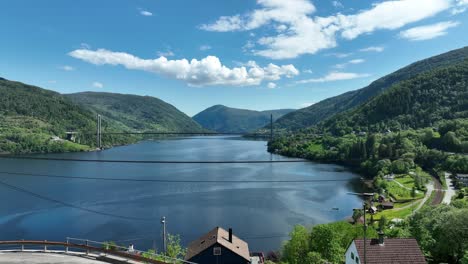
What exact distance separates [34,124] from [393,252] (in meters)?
176

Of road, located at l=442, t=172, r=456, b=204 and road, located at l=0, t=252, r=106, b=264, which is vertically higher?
road, located at l=0, t=252, r=106, b=264

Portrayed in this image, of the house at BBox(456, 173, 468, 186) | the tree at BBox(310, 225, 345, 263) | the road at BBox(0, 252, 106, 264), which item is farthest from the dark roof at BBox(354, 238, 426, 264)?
the house at BBox(456, 173, 468, 186)

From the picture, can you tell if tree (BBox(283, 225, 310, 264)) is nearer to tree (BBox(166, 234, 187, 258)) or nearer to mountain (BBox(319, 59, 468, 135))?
tree (BBox(166, 234, 187, 258))

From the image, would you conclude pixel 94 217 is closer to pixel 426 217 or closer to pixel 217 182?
pixel 217 182

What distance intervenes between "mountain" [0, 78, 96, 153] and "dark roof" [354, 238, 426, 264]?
137747 mm

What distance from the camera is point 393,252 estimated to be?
17.3 meters

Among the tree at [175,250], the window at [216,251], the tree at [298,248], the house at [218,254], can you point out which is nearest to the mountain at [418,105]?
the tree at [175,250]

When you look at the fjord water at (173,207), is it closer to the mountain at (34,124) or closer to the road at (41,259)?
the road at (41,259)

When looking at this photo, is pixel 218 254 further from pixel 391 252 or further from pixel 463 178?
pixel 463 178

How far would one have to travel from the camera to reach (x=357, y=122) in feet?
532

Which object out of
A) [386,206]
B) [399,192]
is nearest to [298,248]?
[386,206]

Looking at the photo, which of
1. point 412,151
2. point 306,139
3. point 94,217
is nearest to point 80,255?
point 94,217

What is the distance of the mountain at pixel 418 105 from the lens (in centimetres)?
13475

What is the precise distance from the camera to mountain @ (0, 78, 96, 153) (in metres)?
134
